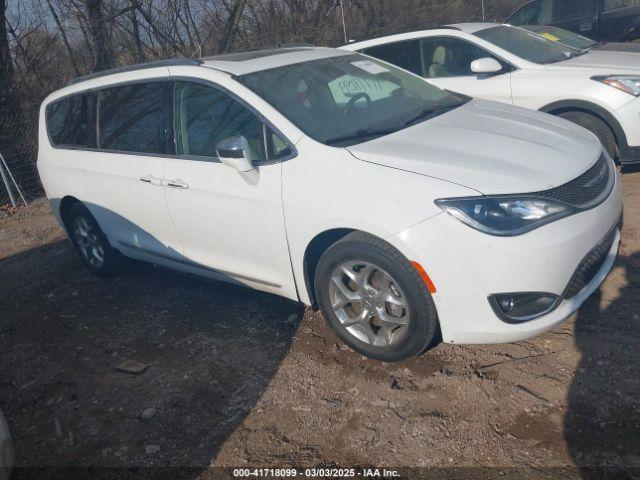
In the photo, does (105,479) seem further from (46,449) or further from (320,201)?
(320,201)

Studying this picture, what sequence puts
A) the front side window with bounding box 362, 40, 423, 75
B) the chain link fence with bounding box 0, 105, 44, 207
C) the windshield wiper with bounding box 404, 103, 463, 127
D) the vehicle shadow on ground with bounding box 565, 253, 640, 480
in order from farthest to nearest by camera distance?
the chain link fence with bounding box 0, 105, 44, 207
the front side window with bounding box 362, 40, 423, 75
the windshield wiper with bounding box 404, 103, 463, 127
the vehicle shadow on ground with bounding box 565, 253, 640, 480

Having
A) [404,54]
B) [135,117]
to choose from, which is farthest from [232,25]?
[135,117]

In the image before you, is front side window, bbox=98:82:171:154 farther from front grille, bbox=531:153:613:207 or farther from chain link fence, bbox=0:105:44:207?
chain link fence, bbox=0:105:44:207

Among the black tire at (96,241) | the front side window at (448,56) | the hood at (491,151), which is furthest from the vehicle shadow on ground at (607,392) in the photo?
the black tire at (96,241)

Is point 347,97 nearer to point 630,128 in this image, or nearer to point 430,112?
point 430,112

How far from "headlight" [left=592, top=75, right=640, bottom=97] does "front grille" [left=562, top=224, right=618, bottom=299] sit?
108 inches

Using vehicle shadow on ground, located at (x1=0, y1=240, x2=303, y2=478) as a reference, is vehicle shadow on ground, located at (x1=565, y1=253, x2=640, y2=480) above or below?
above

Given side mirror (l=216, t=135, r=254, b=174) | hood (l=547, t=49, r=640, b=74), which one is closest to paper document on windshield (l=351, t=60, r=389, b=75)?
side mirror (l=216, t=135, r=254, b=174)

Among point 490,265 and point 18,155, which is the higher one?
point 490,265

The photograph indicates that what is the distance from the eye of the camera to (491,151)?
327 cm

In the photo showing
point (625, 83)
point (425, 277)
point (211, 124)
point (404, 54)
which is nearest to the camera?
point (425, 277)

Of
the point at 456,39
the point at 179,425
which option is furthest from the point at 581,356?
the point at 456,39

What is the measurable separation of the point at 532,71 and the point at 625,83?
898 millimetres

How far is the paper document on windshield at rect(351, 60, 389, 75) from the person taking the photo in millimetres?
4438
